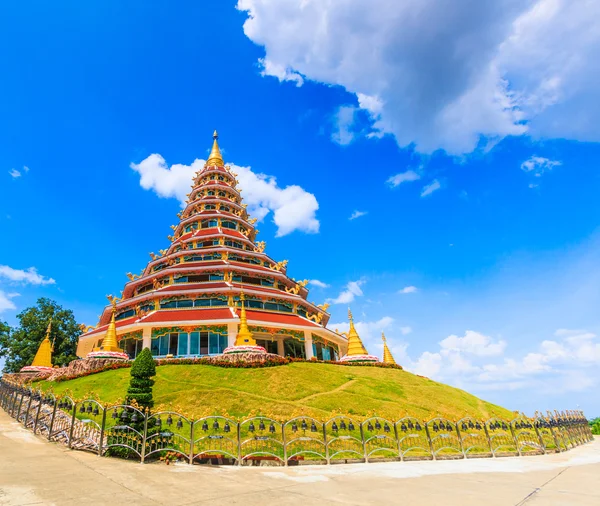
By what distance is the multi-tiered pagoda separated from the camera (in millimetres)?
28188

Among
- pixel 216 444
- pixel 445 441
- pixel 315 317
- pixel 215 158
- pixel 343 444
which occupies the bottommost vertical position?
pixel 445 441

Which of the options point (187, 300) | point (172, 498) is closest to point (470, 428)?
point (172, 498)

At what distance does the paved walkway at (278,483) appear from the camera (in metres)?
7.29

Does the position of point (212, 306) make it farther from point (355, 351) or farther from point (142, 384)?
point (142, 384)

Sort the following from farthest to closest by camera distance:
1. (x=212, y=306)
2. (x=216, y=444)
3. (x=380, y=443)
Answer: (x=212, y=306), (x=380, y=443), (x=216, y=444)

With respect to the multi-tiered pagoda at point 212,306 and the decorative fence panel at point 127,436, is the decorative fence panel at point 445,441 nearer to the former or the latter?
the decorative fence panel at point 127,436

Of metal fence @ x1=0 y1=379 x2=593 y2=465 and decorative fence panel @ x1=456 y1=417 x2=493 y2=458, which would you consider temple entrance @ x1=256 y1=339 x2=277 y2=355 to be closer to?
metal fence @ x1=0 y1=379 x2=593 y2=465

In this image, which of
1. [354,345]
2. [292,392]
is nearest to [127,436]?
[292,392]

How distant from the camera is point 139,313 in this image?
32.6 metres

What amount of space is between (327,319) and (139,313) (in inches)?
771

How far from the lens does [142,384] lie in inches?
516

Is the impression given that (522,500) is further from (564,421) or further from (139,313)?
(139,313)

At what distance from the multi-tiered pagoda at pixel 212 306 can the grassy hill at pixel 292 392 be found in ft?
15.0

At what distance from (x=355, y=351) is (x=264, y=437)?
1799 centimetres
